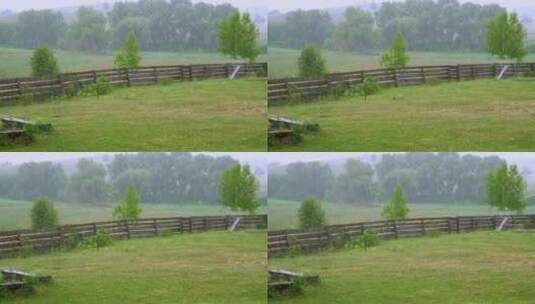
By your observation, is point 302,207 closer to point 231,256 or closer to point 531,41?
point 231,256

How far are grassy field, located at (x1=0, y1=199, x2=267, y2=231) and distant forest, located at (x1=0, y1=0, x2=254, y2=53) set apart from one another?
1294 mm

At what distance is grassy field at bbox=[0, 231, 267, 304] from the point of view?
862 centimetres

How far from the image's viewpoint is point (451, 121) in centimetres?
846

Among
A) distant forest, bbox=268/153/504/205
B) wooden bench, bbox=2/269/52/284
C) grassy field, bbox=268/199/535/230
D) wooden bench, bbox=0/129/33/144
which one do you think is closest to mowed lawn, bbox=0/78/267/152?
wooden bench, bbox=0/129/33/144

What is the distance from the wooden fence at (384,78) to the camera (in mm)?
8484

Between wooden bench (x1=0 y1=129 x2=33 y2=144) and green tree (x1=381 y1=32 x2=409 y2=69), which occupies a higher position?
green tree (x1=381 y1=32 x2=409 y2=69)

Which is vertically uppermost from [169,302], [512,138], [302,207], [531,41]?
[531,41]

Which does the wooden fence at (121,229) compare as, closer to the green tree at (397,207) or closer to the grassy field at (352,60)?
the green tree at (397,207)

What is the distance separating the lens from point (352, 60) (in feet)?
28.5

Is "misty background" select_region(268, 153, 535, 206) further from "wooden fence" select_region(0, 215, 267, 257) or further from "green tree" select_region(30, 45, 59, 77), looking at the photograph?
"green tree" select_region(30, 45, 59, 77)

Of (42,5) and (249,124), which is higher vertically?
(42,5)

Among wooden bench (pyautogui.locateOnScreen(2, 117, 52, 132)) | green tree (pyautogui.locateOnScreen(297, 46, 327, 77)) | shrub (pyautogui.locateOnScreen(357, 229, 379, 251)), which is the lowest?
shrub (pyautogui.locateOnScreen(357, 229, 379, 251))

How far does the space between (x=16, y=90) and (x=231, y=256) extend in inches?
86.7

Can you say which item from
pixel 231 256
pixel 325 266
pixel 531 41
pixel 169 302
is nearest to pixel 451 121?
pixel 531 41
